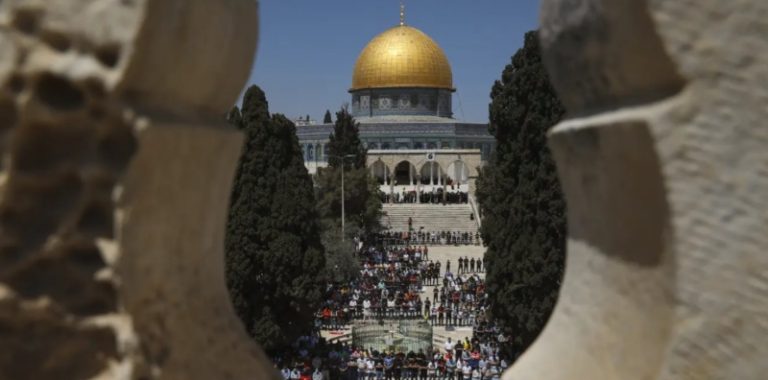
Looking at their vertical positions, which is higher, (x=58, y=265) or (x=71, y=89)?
(x=71, y=89)

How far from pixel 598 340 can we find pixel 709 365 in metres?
0.49

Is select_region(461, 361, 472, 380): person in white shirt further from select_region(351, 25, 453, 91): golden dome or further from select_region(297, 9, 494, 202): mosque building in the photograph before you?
select_region(351, 25, 453, 91): golden dome

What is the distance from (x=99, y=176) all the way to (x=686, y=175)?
5.83 feet

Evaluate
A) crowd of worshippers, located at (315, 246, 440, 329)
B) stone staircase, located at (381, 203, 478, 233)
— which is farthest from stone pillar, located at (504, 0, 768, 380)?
stone staircase, located at (381, 203, 478, 233)

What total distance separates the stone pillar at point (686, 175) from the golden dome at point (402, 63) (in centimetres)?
5350

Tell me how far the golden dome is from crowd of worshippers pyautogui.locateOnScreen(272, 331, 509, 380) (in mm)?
40431

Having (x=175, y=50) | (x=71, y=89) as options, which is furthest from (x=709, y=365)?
(x=71, y=89)

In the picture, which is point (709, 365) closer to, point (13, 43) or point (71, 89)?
point (71, 89)

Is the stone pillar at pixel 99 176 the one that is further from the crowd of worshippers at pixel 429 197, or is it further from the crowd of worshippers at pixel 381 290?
the crowd of worshippers at pixel 429 197

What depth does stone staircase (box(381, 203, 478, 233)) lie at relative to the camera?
37.8 meters

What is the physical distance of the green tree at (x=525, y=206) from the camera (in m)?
13.2

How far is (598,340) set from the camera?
319 centimetres

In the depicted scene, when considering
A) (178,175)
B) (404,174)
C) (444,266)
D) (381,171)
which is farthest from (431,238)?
(178,175)

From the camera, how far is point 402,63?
56156 mm
